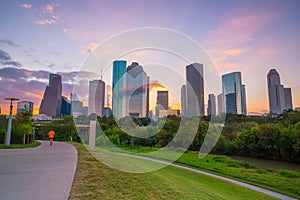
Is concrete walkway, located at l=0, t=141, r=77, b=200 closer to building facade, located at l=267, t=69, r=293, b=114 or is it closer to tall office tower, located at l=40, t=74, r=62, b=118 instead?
tall office tower, located at l=40, t=74, r=62, b=118

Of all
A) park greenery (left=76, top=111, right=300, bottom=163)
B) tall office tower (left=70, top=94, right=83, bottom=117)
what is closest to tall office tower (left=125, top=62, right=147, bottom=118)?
tall office tower (left=70, top=94, right=83, bottom=117)

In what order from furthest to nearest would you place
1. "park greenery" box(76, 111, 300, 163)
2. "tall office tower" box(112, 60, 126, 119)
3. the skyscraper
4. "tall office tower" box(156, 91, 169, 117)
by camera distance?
the skyscraper → "park greenery" box(76, 111, 300, 163) → "tall office tower" box(156, 91, 169, 117) → "tall office tower" box(112, 60, 126, 119)

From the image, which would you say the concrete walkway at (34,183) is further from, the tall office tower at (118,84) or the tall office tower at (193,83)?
the tall office tower at (193,83)

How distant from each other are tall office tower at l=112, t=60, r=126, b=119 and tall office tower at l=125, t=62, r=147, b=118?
23 cm

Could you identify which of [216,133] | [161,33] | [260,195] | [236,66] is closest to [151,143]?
[216,133]

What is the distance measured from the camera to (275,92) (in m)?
93.2

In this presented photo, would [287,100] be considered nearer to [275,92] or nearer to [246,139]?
[275,92]

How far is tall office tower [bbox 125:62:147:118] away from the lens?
26.4ft

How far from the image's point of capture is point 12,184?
4.54m

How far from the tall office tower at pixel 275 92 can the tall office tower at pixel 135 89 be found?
95.3m

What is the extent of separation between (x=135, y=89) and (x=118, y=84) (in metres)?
0.69

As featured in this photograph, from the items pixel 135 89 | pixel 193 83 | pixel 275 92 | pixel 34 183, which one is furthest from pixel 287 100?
pixel 34 183

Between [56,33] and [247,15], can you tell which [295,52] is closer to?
[247,15]

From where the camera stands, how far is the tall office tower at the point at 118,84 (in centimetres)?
776
